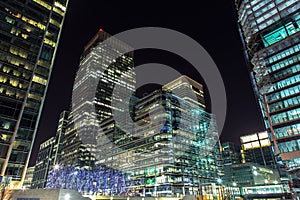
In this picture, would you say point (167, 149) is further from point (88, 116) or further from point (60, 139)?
point (60, 139)

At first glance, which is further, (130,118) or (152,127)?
(130,118)

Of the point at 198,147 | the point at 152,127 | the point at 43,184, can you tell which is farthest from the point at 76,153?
the point at 198,147

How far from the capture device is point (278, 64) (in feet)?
241

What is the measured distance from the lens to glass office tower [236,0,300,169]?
6378cm

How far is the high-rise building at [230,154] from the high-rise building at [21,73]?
14627cm

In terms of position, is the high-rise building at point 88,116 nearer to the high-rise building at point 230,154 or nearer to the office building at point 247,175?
the office building at point 247,175

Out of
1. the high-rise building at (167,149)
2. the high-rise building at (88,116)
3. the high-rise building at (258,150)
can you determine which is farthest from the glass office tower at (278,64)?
the high-rise building at (88,116)

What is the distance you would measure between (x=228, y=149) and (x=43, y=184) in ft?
491

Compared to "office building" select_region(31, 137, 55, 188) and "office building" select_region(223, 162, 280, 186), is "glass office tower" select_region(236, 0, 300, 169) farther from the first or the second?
"office building" select_region(31, 137, 55, 188)

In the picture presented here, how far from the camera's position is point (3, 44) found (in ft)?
176

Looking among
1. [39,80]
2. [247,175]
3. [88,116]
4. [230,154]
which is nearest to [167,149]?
[247,175]

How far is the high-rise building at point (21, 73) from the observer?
49.6 m

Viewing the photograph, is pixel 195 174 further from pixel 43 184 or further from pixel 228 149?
pixel 43 184

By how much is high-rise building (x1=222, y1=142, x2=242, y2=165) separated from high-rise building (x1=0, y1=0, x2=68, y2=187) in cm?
14627
